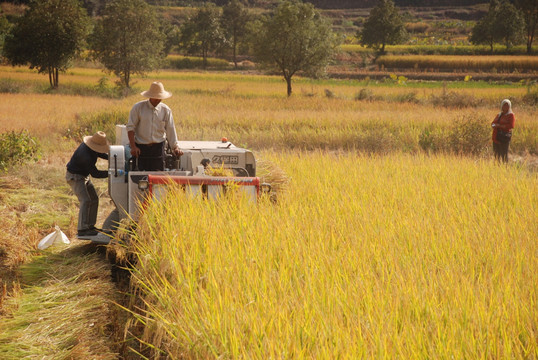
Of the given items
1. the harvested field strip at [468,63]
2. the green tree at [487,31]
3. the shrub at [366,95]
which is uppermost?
the green tree at [487,31]

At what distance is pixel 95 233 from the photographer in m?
6.71

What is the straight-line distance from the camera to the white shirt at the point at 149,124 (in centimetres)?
666

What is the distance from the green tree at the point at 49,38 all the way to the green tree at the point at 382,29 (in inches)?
1379

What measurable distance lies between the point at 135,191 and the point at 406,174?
4.33 meters

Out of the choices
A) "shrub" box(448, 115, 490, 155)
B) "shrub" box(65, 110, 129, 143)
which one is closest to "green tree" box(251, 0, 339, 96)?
"shrub" box(65, 110, 129, 143)

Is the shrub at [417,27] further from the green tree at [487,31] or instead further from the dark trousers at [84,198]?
the dark trousers at [84,198]

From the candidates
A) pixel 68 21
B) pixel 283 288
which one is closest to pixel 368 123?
pixel 283 288

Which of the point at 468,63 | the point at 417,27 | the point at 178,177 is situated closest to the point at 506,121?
the point at 178,177

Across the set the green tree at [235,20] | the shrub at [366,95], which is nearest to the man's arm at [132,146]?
the shrub at [366,95]

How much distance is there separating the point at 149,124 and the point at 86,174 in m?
1.01

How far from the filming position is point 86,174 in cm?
694

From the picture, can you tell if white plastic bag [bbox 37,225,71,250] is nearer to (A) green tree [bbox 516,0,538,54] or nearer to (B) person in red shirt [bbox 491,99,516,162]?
(B) person in red shirt [bbox 491,99,516,162]

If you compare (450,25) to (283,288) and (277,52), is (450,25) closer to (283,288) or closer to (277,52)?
(277,52)

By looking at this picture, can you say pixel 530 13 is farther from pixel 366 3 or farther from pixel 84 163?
pixel 366 3
